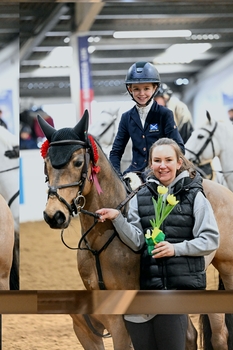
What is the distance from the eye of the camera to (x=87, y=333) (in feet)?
8.11

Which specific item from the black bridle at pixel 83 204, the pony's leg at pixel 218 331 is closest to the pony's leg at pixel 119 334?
the black bridle at pixel 83 204

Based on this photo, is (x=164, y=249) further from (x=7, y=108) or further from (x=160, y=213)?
(x=7, y=108)

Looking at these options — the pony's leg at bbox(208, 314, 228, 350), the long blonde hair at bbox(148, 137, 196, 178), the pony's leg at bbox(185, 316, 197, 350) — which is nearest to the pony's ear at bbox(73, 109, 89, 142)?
the long blonde hair at bbox(148, 137, 196, 178)

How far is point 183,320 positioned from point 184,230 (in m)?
0.39

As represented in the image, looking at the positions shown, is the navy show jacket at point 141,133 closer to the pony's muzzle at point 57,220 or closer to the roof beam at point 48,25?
the pony's muzzle at point 57,220

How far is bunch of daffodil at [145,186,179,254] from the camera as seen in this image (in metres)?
2.20

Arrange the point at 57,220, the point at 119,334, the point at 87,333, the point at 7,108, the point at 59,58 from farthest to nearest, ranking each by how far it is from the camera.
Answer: the point at 59,58, the point at 7,108, the point at 87,333, the point at 119,334, the point at 57,220

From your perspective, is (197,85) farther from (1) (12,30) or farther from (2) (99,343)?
(2) (99,343)

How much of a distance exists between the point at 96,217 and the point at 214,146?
0.99 metres

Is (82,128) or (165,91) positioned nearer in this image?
(82,128)

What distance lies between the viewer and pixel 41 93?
2922 mm

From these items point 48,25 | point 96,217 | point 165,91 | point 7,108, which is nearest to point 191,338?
point 96,217

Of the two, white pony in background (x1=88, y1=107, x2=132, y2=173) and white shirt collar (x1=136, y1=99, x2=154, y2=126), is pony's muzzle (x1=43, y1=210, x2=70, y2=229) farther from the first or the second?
white shirt collar (x1=136, y1=99, x2=154, y2=126)

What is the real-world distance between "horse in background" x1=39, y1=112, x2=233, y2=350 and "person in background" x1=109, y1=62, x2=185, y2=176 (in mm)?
174
